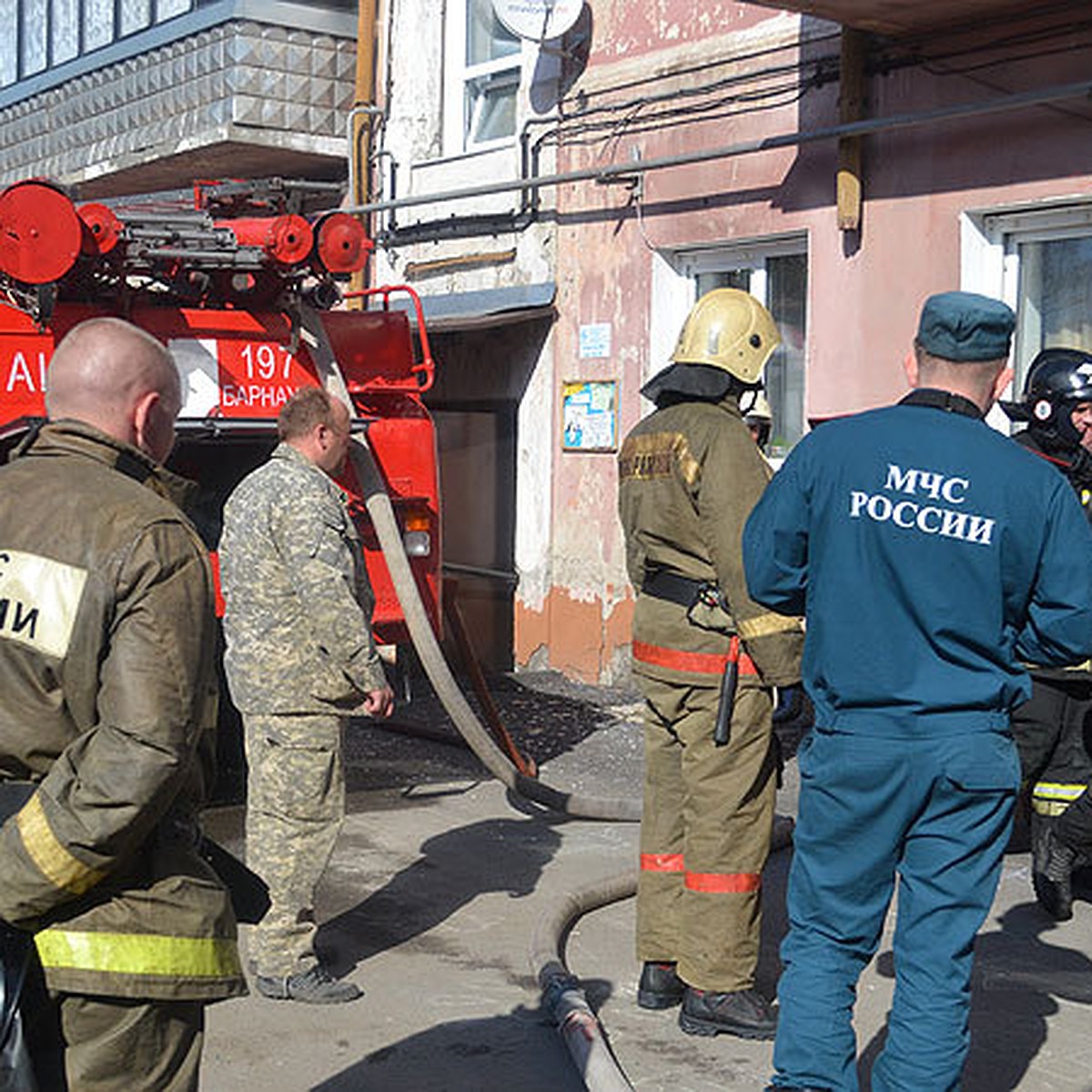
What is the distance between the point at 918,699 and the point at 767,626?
1082 millimetres

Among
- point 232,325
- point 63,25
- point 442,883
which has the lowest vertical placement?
point 442,883

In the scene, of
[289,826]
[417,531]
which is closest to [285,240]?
[417,531]

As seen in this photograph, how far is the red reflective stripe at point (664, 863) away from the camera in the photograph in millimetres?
4809

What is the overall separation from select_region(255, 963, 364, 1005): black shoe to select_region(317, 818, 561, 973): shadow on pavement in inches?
12.1

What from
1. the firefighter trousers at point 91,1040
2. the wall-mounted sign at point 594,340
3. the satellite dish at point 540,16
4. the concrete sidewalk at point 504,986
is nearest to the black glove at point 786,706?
the concrete sidewalk at point 504,986

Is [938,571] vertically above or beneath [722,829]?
above

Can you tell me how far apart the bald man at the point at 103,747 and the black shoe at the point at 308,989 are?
2244 mm

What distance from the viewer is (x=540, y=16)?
1033cm

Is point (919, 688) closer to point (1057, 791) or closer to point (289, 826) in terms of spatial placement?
point (289, 826)

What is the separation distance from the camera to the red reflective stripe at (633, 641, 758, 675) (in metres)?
4.60

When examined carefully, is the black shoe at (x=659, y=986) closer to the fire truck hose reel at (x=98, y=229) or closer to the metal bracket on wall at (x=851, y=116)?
the fire truck hose reel at (x=98, y=229)

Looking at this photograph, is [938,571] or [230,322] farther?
[230,322]

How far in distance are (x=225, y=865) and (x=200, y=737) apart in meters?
0.34

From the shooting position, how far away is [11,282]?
21.3ft
